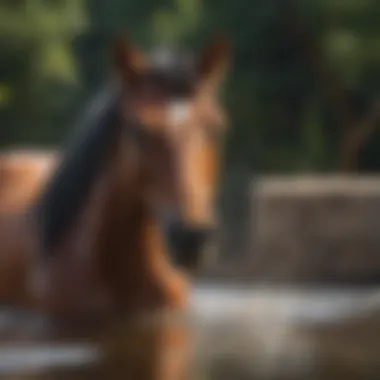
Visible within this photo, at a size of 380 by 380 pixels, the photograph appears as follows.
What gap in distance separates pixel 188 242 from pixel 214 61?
0.67 feet

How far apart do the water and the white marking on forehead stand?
18 centimetres

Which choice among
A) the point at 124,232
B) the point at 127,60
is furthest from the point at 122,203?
the point at 127,60

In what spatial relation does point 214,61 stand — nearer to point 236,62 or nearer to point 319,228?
point 236,62

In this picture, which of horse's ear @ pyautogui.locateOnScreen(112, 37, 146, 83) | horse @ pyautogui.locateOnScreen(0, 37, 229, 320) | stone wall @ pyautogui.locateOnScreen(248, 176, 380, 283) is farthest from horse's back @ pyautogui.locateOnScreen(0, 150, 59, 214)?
stone wall @ pyautogui.locateOnScreen(248, 176, 380, 283)

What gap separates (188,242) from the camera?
1043 millimetres

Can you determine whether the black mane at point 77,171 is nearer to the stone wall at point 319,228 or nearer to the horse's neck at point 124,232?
the horse's neck at point 124,232

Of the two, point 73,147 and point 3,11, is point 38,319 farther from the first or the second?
point 3,11

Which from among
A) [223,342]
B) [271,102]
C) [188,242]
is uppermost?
[271,102]

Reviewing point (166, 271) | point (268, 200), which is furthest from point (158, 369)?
point (268, 200)

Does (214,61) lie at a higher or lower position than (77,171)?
higher

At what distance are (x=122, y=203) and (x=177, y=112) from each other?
0.12m

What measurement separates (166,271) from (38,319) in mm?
146

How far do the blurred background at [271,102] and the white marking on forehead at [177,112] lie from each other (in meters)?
0.07

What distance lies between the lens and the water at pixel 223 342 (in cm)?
99
